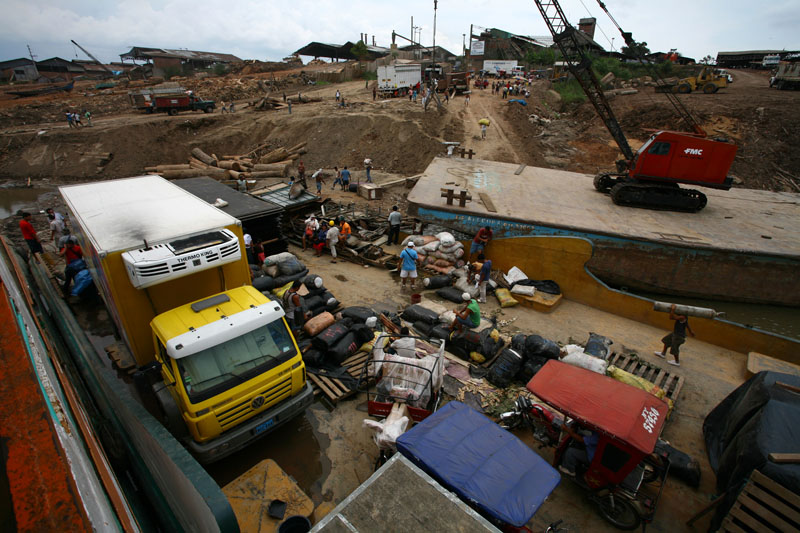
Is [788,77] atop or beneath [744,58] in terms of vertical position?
beneath

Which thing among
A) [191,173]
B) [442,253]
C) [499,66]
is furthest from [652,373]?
[499,66]

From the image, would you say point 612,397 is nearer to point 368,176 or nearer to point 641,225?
point 641,225

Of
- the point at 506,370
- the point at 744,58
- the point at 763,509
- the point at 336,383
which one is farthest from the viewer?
the point at 744,58

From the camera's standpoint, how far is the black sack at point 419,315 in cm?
830

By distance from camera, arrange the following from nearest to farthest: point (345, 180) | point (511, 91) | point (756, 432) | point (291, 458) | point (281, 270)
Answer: point (756, 432) → point (291, 458) → point (281, 270) → point (345, 180) → point (511, 91)

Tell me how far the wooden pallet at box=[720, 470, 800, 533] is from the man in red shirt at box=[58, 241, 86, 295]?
12.8 meters

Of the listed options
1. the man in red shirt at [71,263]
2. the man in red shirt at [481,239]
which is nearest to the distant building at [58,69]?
the man in red shirt at [71,263]

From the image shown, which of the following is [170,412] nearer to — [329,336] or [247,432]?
[247,432]

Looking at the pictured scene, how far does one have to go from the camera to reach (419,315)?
329 inches

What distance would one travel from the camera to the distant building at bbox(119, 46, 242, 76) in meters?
51.8

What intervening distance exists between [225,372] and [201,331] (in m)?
0.63

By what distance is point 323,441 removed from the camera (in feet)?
18.8

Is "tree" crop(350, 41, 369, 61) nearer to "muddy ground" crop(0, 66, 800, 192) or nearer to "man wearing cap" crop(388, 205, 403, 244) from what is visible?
"muddy ground" crop(0, 66, 800, 192)

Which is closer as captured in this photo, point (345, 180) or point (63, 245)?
point (63, 245)
